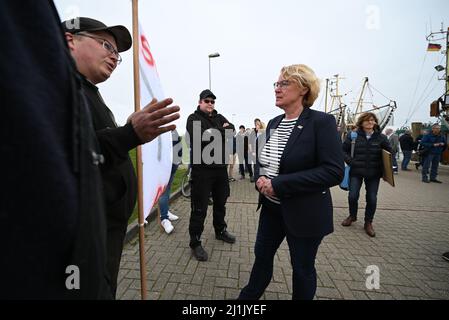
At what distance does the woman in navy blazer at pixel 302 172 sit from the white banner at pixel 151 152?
889 mm

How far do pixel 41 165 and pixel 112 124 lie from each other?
3.54ft

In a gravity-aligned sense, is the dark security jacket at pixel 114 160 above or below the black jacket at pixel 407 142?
above

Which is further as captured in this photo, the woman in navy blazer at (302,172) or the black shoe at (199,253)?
the black shoe at (199,253)

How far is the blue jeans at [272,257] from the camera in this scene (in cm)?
183

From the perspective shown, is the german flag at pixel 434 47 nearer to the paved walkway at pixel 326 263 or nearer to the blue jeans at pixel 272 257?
the paved walkway at pixel 326 263

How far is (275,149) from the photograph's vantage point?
79.0 inches

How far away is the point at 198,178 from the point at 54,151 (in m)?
2.87

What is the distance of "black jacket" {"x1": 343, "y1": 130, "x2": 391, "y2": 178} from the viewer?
4.08 meters

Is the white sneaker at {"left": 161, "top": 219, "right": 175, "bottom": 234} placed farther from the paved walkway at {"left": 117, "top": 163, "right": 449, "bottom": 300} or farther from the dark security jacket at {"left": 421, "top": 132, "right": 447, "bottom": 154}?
the dark security jacket at {"left": 421, "top": 132, "right": 447, "bottom": 154}

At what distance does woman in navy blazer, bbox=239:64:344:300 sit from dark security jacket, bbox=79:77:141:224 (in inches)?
42.5

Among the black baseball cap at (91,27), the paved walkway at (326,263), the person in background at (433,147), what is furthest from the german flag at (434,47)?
the black baseball cap at (91,27)

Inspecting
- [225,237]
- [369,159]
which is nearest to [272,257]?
[225,237]
